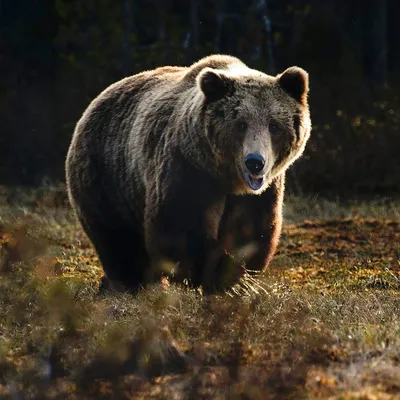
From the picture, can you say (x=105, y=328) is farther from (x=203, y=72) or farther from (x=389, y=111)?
(x=389, y=111)

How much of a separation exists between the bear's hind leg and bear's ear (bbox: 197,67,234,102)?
1.57m

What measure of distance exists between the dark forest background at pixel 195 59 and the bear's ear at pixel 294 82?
20.8ft

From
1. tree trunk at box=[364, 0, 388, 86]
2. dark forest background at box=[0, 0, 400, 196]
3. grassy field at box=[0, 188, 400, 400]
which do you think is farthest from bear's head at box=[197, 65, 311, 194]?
tree trunk at box=[364, 0, 388, 86]

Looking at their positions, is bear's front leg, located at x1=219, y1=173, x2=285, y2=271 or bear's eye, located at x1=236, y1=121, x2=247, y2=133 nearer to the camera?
bear's eye, located at x1=236, y1=121, x2=247, y2=133

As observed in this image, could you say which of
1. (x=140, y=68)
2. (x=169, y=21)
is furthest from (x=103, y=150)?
(x=169, y=21)

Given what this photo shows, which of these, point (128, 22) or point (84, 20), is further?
point (84, 20)

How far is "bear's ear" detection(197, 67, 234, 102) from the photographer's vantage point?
5.87 m

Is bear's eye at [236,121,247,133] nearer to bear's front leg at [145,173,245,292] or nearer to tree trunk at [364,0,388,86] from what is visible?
bear's front leg at [145,173,245,292]

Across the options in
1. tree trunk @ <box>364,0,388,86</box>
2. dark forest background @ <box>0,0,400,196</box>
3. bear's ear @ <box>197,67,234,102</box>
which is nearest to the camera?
bear's ear @ <box>197,67,234,102</box>

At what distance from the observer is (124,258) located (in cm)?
710

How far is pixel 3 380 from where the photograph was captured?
4.32 meters

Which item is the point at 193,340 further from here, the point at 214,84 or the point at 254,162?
the point at 214,84

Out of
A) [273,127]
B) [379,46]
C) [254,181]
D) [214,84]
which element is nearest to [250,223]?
[254,181]

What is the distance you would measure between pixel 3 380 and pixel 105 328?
743 mm
